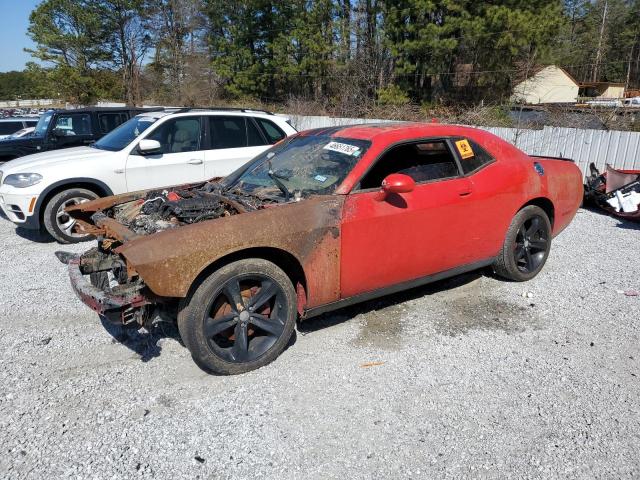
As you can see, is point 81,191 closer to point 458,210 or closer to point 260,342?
point 260,342

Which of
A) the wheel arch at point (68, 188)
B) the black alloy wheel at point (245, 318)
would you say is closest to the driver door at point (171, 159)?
the wheel arch at point (68, 188)

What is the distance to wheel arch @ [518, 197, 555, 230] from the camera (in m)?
4.94

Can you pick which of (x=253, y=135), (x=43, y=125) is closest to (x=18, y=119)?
(x=43, y=125)

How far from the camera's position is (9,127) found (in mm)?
14289

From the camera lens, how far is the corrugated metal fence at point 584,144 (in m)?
9.48

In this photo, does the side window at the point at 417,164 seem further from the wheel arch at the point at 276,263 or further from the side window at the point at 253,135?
the side window at the point at 253,135

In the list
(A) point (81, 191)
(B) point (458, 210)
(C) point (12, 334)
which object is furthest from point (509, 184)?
(A) point (81, 191)

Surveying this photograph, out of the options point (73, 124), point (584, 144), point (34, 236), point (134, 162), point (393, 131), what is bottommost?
point (34, 236)

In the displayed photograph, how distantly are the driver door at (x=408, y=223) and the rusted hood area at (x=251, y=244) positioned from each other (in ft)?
0.47

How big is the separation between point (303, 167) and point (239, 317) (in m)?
1.45

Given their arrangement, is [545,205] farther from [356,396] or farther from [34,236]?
[34,236]

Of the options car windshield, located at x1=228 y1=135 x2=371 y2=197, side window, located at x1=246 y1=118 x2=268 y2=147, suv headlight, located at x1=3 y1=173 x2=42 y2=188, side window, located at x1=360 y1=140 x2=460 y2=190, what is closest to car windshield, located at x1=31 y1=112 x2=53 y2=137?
suv headlight, located at x1=3 y1=173 x2=42 y2=188

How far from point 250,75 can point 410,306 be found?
30604 mm

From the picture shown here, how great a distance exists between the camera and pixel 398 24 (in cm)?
2109
